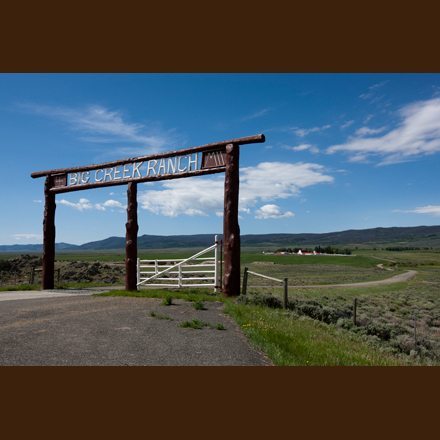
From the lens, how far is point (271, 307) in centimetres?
1516

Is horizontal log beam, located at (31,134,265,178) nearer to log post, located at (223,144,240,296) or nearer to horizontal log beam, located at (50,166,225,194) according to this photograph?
log post, located at (223,144,240,296)

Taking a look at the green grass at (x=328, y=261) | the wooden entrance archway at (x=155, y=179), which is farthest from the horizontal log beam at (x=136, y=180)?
the green grass at (x=328, y=261)

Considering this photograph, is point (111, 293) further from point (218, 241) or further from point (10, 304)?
point (218, 241)

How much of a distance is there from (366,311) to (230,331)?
527 inches

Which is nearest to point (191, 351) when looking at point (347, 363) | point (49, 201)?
point (347, 363)

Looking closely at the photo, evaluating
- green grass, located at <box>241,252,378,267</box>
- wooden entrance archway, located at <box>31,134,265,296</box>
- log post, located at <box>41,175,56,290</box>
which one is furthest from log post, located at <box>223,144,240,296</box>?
green grass, located at <box>241,252,378,267</box>

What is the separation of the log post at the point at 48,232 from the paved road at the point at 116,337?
299 inches

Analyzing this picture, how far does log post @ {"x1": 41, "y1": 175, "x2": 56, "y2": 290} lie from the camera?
2058cm

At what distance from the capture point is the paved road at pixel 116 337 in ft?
24.4

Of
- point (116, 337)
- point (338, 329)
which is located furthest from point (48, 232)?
point (338, 329)

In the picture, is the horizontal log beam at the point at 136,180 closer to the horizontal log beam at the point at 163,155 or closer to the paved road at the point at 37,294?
the horizontal log beam at the point at 163,155

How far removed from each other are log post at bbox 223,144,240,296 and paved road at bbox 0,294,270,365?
176 cm

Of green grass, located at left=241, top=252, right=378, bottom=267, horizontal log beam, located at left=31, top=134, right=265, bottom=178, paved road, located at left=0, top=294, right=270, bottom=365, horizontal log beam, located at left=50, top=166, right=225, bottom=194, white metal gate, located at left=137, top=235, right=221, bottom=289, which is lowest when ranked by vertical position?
green grass, located at left=241, top=252, right=378, bottom=267

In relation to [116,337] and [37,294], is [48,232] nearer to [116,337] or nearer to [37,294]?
[37,294]
